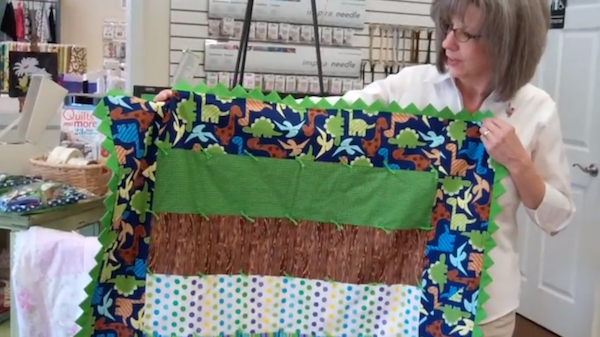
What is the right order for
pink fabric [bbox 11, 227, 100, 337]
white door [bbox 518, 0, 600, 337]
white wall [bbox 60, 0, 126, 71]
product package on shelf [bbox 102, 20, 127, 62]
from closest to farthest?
pink fabric [bbox 11, 227, 100, 337] < white door [bbox 518, 0, 600, 337] < product package on shelf [bbox 102, 20, 127, 62] < white wall [bbox 60, 0, 126, 71]

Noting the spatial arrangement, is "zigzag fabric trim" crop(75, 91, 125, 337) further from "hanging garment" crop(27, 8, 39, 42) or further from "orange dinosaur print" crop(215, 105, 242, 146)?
"hanging garment" crop(27, 8, 39, 42)

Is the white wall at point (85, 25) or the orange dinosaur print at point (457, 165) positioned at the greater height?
the white wall at point (85, 25)

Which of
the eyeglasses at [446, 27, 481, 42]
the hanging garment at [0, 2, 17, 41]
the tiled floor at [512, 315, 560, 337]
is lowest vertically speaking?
the tiled floor at [512, 315, 560, 337]

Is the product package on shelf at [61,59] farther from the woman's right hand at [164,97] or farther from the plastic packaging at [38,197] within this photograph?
the woman's right hand at [164,97]

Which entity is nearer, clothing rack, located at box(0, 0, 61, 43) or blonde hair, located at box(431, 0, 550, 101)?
blonde hair, located at box(431, 0, 550, 101)

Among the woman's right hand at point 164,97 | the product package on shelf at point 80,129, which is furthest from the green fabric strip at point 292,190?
the product package on shelf at point 80,129

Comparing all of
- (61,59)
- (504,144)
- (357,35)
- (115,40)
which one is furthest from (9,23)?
(504,144)

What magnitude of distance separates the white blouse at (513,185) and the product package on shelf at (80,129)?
1.30 meters

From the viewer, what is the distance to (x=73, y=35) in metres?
7.98

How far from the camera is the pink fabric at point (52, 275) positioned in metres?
1.90

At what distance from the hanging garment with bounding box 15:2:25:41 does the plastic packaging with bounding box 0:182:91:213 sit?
20.3ft

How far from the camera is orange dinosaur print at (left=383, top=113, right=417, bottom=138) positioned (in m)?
1.44

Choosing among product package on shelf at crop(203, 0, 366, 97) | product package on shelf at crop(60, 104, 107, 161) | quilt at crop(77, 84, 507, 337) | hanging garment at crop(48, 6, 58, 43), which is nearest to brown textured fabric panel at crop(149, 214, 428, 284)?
quilt at crop(77, 84, 507, 337)

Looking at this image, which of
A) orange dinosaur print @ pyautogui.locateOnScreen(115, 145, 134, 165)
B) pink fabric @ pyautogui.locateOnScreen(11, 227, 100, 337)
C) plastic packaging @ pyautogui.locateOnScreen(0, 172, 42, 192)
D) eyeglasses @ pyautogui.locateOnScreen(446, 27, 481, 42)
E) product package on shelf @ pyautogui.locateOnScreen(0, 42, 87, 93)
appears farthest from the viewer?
product package on shelf @ pyautogui.locateOnScreen(0, 42, 87, 93)
